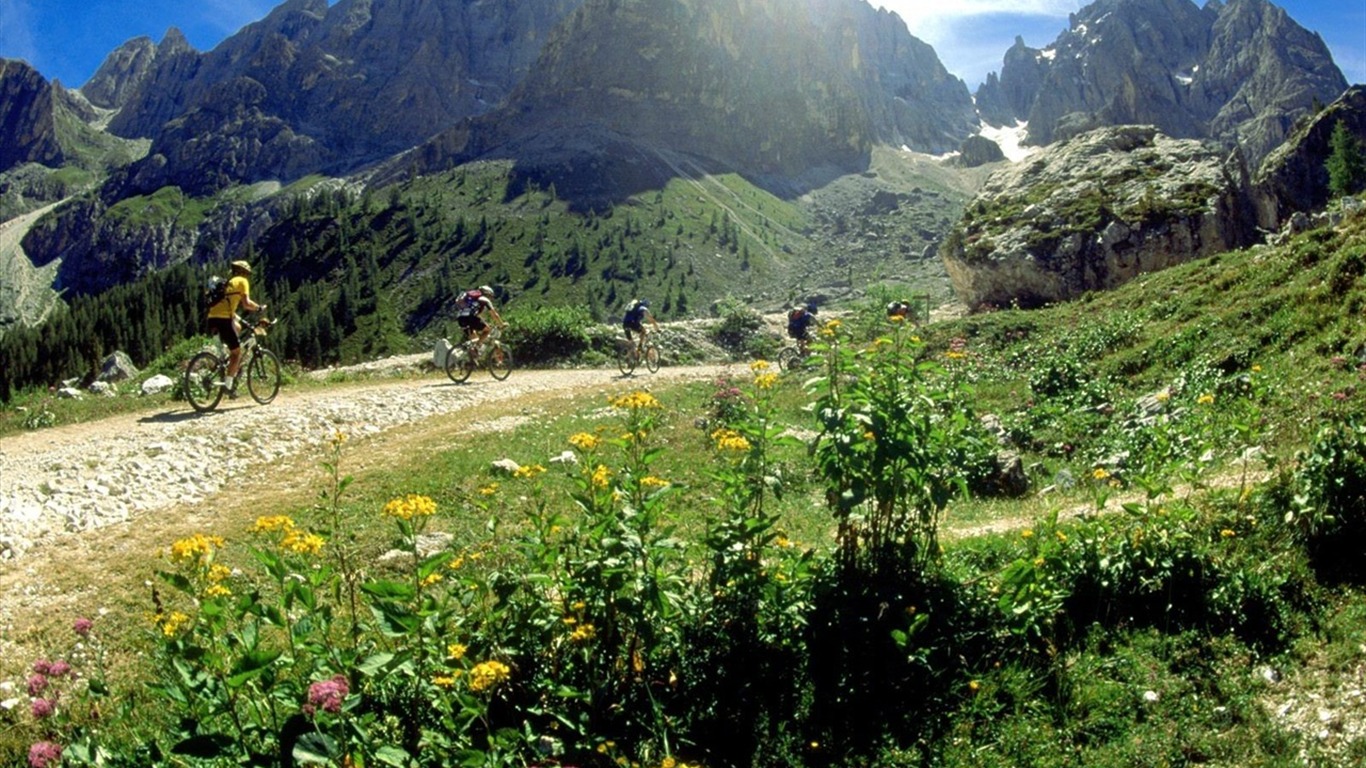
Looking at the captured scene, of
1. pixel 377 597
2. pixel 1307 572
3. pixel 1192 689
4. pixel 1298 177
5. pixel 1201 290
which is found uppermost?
pixel 1298 177

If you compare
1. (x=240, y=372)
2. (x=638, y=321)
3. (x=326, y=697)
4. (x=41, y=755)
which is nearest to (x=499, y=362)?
(x=638, y=321)

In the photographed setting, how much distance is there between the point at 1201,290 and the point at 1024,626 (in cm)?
1774

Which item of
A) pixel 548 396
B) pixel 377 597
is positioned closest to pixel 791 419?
pixel 548 396

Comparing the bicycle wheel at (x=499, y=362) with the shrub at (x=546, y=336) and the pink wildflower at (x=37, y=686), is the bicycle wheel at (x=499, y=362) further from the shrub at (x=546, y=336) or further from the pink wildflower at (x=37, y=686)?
the pink wildflower at (x=37, y=686)

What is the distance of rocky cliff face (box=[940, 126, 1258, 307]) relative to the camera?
1398 inches

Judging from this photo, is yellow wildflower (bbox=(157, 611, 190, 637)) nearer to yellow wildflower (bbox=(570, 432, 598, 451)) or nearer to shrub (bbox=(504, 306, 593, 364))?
yellow wildflower (bbox=(570, 432, 598, 451))

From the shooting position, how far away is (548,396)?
23.0 metres

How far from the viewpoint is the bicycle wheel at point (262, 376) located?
1894 centimetres

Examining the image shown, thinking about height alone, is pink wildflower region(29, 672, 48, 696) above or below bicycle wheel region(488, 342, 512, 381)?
below

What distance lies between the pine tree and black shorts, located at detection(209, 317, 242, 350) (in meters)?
98.8

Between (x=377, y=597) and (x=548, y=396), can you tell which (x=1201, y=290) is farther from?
(x=377, y=597)

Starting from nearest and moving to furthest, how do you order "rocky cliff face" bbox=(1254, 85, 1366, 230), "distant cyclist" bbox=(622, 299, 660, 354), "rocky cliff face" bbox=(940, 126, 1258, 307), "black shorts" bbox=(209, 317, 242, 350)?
1. "black shorts" bbox=(209, 317, 242, 350)
2. "distant cyclist" bbox=(622, 299, 660, 354)
3. "rocky cliff face" bbox=(940, 126, 1258, 307)
4. "rocky cliff face" bbox=(1254, 85, 1366, 230)

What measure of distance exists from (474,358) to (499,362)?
3.45 feet

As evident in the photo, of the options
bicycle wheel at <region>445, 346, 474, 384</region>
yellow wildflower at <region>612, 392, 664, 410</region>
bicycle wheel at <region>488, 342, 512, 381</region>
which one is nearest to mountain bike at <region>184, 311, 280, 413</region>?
bicycle wheel at <region>445, 346, 474, 384</region>
